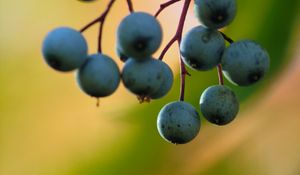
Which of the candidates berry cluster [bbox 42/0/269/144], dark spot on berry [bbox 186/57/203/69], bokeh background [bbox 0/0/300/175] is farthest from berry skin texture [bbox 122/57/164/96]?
bokeh background [bbox 0/0/300/175]

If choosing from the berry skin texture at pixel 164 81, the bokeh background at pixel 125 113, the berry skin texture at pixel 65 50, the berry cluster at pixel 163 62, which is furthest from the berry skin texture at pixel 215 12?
the bokeh background at pixel 125 113

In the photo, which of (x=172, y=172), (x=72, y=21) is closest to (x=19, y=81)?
(x=72, y=21)

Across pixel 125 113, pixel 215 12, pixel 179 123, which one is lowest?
pixel 125 113

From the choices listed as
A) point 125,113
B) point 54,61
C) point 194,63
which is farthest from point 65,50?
point 125,113

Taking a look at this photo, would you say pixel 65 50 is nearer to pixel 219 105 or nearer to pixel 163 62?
pixel 163 62

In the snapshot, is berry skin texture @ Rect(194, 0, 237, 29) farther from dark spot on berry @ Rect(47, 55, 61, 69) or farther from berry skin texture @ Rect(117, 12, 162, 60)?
dark spot on berry @ Rect(47, 55, 61, 69)

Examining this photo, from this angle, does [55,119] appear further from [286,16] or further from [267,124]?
[286,16]
